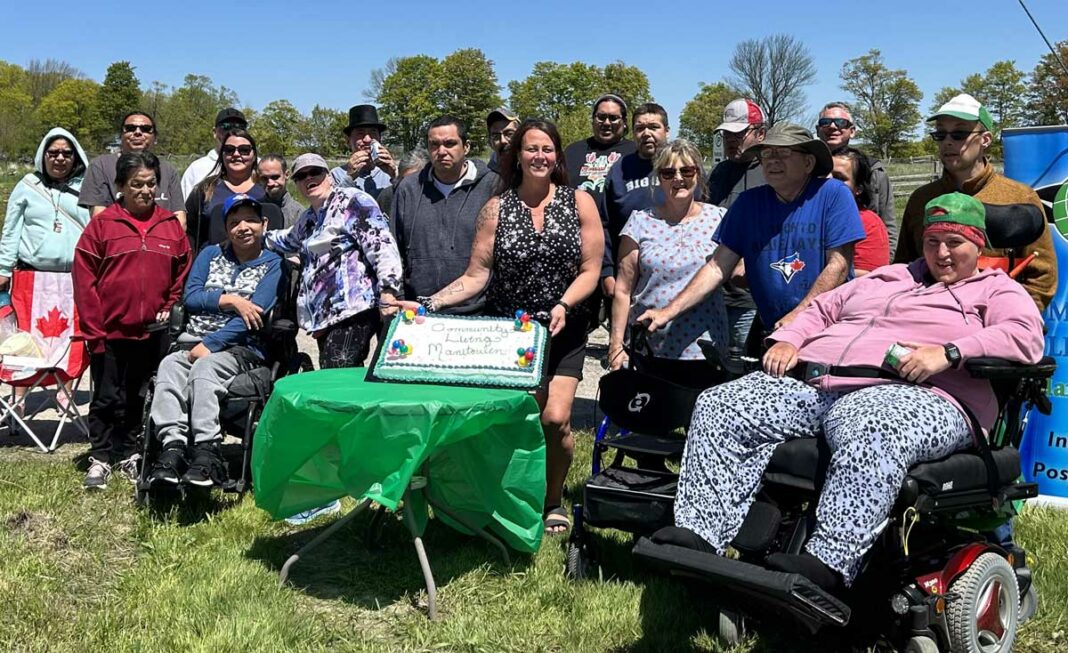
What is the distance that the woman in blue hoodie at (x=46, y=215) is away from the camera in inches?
256

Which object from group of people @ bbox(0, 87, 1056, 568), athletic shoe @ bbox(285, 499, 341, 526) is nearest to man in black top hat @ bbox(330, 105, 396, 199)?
group of people @ bbox(0, 87, 1056, 568)

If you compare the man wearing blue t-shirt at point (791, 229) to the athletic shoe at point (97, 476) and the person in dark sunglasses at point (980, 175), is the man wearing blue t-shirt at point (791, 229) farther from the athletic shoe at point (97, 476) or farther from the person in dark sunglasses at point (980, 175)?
the athletic shoe at point (97, 476)

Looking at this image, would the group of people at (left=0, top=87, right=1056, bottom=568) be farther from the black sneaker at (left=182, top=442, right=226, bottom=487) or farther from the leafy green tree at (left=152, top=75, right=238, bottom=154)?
the leafy green tree at (left=152, top=75, right=238, bottom=154)

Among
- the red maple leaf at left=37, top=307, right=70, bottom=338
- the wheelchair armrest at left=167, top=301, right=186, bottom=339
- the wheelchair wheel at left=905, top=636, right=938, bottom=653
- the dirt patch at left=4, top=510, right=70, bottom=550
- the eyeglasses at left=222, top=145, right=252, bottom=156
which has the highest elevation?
the eyeglasses at left=222, top=145, right=252, bottom=156

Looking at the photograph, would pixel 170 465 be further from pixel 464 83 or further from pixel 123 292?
pixel 464 83

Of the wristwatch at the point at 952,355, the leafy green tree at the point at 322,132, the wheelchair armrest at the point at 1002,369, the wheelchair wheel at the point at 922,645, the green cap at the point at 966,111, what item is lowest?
the wheelchair wheel at the point at 922,645

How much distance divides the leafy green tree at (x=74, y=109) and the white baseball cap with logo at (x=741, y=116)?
7243cm

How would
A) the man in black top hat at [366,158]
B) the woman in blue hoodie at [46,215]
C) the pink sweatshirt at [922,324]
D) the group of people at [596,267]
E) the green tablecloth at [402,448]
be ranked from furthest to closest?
the man in black top hat at [366,158] → the woman in blue hoodie at [46,215] → the green tablecloth at [402,448] → the group of people at [596,267] → the pink sweatshirt at [922,324]

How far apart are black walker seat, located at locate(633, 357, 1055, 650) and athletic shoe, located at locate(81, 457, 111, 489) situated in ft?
11.2

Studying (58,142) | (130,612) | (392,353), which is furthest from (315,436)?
(58,142)

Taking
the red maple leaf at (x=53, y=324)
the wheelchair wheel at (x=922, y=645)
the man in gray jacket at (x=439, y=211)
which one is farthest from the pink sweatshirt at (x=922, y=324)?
the red maple leaf at (x=53, y=324)

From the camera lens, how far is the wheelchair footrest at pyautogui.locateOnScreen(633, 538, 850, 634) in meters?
2.90

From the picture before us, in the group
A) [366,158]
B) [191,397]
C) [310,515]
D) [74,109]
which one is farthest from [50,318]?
[74,109]

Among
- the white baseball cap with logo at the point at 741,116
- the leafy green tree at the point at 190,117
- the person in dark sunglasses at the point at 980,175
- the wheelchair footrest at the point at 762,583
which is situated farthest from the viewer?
the leafy green tree at the point at 190,117
